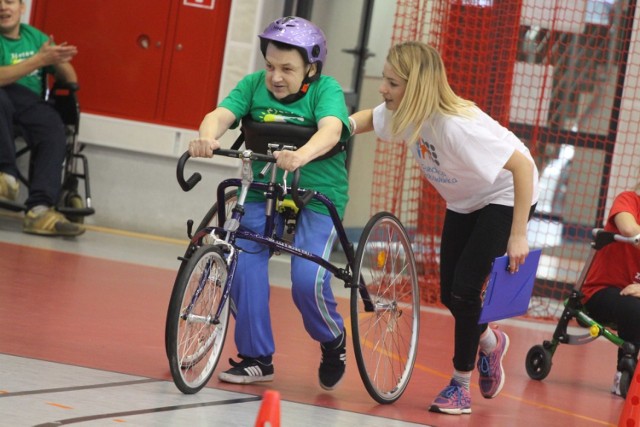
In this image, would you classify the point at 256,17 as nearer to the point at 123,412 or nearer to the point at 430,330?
the point at 430,330

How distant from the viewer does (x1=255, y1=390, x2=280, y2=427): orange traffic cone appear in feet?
9.23

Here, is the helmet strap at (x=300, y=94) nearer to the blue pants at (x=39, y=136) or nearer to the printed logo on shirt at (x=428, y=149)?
the printed logo on shirt at (x=428, y=149)

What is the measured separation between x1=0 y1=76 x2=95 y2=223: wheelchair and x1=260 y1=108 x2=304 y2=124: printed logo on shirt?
12.4 feet

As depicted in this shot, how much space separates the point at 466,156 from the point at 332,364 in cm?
98

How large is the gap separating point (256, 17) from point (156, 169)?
140 centimetres

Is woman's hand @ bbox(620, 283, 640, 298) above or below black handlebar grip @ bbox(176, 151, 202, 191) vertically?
below

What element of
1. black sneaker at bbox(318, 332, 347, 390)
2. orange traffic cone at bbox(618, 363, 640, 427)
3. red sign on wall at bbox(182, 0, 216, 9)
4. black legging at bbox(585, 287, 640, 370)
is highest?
red sign on wall at bbox(182, 0, 216, 9)

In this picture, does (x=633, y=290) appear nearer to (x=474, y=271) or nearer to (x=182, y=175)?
(x=474, y=271)

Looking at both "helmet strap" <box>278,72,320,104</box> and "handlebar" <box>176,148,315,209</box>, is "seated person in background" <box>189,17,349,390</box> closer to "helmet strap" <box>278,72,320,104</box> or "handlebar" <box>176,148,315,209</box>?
"helmet strap" <box>278,72,320,104</box>

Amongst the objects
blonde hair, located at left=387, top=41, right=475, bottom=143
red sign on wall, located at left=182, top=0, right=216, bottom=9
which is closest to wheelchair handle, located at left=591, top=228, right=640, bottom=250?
blonde hair, located at left=387, top=41, right=475, bottom=143

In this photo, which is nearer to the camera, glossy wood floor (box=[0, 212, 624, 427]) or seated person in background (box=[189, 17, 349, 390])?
glossy wood floor (box=[0, 212, 624, 427])

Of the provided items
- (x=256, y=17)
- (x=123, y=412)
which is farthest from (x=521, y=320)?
(x=123, y=412)

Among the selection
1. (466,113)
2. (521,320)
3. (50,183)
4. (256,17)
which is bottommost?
(521,320)

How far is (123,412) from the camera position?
Result: 344 cm
